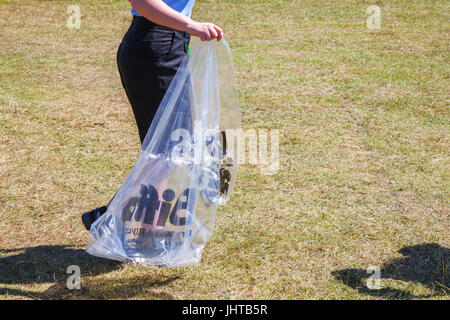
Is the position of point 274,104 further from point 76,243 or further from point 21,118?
point 76,243

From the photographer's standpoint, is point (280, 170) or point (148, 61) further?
point (280, 170)

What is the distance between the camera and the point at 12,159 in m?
4.05

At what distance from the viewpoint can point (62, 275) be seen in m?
2.72

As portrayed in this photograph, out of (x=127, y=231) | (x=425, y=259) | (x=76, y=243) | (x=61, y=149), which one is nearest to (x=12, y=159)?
(x=61, y=149)

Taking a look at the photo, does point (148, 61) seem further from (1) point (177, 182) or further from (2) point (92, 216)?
(2) point (92, 216)

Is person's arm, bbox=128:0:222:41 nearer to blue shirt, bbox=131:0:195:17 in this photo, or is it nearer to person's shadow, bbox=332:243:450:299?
blue shirt, bbox=131:0:195:17

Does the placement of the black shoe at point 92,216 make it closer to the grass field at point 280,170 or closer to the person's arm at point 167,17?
the grass field at point 280,170

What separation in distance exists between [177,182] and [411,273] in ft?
3.97

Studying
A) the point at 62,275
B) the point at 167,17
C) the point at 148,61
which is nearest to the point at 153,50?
the point at 148,61

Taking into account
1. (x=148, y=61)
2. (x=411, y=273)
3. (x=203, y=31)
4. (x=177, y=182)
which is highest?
(x=203, y=31)

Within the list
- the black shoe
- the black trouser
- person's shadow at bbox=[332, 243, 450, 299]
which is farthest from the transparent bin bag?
person's shadow at bbox=[332, 243, 450, 299]

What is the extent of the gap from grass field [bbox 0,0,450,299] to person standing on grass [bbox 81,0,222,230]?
2.70 feet

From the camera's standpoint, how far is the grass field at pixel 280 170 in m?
2.72

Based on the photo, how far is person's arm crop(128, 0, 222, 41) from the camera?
231 centimetres
